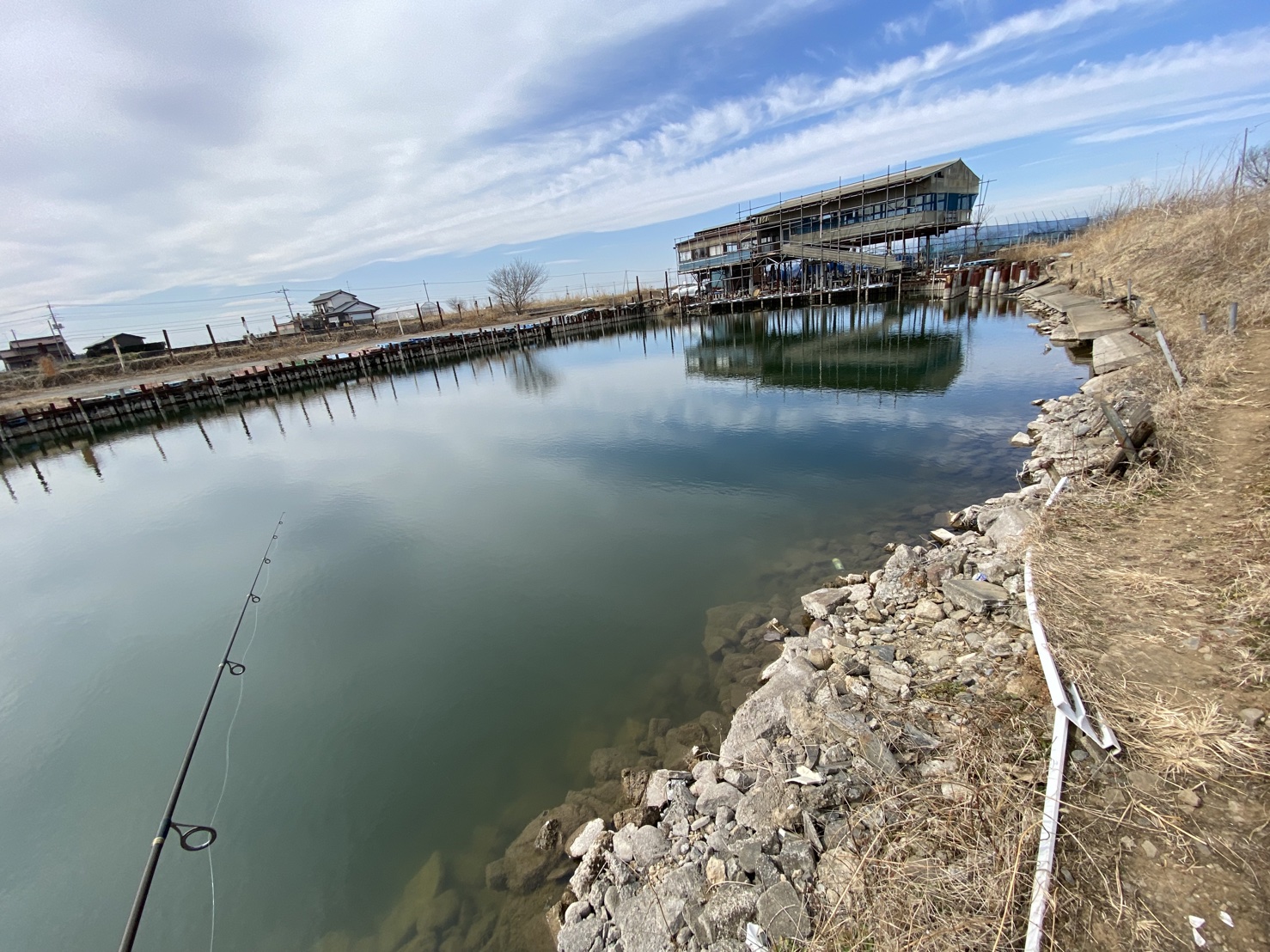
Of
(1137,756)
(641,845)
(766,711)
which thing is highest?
(1137,756)

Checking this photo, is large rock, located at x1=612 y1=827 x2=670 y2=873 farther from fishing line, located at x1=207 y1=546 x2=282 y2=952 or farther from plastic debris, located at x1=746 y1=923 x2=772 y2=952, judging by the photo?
fishing line, located at x1=207 y1=546 x2=282 y2=952

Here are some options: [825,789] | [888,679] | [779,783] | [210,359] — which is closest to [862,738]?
[825,789]

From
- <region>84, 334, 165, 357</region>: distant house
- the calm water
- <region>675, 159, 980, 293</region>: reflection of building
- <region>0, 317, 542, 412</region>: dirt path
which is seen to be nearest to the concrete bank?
the calm water

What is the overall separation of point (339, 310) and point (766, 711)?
71131mm

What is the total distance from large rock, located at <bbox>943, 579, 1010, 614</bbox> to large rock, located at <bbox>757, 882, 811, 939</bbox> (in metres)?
3.25

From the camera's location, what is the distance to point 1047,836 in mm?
2396

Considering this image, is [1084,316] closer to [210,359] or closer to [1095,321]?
[1095,321]

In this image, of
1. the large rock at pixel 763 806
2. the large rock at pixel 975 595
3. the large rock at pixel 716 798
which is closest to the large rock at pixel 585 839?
the large rock at pixel 716 798

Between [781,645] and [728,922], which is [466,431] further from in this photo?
[728,922]

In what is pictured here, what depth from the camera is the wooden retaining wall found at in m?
24.1

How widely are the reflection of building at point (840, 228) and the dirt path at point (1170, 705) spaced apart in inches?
1442

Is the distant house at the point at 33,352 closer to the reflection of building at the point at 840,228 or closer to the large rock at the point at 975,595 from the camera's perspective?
the reflection of building at the point at 840,228

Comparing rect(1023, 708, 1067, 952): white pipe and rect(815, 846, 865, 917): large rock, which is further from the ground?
rect(1023, 708, 1067, 952): white pipe

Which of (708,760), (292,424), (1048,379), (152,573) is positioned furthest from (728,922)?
(292,424)
